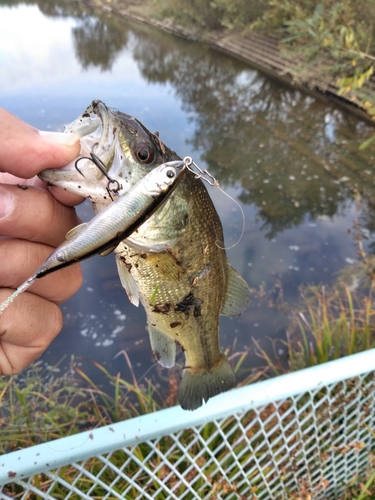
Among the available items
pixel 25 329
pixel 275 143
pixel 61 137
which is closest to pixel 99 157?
pixel 61 137

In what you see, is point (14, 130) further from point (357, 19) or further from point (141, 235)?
point (357, 19)

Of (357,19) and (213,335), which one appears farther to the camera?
(357,19)

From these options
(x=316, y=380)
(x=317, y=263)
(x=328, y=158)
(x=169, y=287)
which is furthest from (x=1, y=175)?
(x=328, y=158)

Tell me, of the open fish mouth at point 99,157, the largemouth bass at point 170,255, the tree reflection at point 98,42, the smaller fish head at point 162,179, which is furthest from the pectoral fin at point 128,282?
the tree reflection at point 98,42

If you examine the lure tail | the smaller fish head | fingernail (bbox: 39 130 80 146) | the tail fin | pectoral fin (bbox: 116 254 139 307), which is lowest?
the tail fin

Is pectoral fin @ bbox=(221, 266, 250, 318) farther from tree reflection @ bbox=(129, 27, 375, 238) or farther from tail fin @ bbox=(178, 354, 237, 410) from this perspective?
tree reflection @ bbox=(129, 27, 375, 238)

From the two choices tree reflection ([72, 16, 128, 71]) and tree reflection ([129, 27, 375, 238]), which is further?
tree reflection ([72, 16, 128, 71])

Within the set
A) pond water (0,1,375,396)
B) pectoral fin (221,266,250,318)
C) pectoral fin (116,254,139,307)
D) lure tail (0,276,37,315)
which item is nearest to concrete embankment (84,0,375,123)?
pond water (0,1,375,396)
